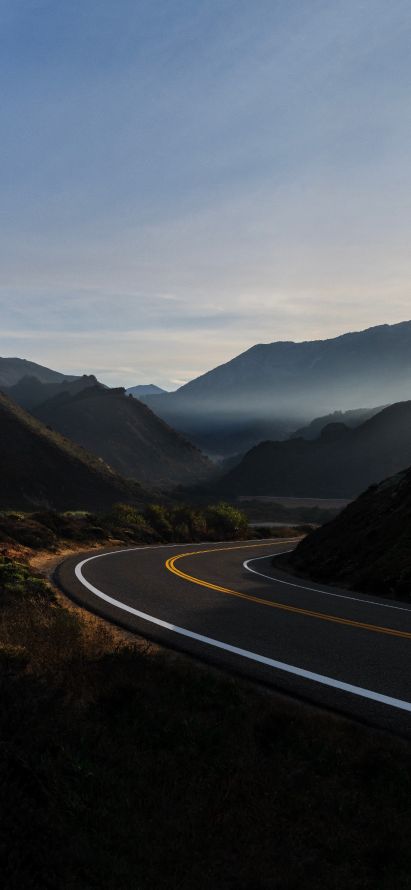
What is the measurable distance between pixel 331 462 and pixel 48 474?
239 feet

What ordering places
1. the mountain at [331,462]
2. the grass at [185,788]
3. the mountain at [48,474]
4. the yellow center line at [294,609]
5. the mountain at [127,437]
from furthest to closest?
the mountain at [127,437]
the mountain at [331,462]
the mountain at [48,474]
the yellow center line at [294,609]
the grass at [185,788]

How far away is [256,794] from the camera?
5.24 m

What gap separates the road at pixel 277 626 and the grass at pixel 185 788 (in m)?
0.76

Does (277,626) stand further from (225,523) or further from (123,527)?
(225,523)

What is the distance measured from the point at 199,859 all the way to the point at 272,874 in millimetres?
509

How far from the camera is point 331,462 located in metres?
143

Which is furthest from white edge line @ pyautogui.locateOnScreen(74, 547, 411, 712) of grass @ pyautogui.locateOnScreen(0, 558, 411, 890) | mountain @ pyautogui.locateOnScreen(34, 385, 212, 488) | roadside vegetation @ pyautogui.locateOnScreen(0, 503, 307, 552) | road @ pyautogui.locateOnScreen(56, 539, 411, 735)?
mountain @ pyautogui.locateOnScreen(34, 385, 212, 488)

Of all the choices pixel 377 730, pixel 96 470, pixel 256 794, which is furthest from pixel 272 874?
pixel 96 470

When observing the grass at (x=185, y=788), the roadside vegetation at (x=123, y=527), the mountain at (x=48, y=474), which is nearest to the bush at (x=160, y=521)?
the roadside vegetation at (x=123, y=527)

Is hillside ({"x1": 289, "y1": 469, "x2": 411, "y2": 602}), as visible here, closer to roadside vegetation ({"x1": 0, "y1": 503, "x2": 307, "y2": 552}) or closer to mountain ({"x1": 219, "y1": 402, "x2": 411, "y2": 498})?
roadside vegetation ({"x1": 0, "y1": 503, "x2": 307, "y2": 552})

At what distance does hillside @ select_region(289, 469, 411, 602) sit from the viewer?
17.6m

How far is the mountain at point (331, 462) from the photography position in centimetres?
13200

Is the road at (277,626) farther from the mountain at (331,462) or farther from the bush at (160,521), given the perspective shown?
the mountain at (331,462)

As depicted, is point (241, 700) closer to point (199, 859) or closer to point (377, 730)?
point (377, 730)
